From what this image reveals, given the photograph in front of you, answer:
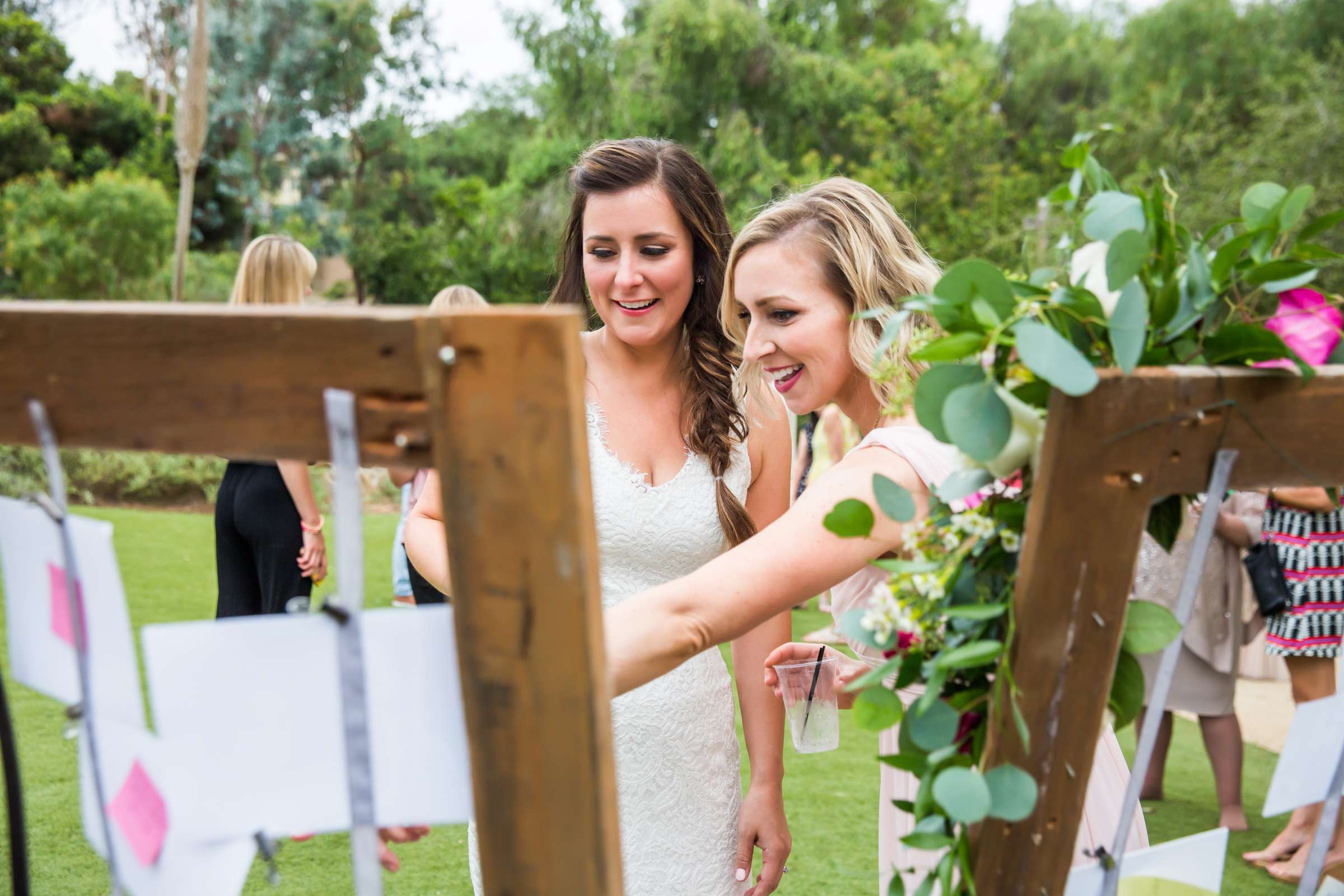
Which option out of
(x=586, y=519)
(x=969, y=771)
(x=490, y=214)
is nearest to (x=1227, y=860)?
(x=969, y=771)

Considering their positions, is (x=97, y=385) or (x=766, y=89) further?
(x=766, y=89)

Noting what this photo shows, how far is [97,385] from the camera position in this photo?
928 millimetres

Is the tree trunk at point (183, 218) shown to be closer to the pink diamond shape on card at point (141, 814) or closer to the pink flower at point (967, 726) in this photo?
the pink diamond shape on card at point (141, 814)

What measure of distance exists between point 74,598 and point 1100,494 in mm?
874

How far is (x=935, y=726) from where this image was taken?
1.02m

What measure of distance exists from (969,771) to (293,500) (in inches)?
129

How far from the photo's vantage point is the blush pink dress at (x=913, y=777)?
57.7 inches

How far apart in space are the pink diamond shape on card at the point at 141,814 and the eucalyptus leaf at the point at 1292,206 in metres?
1.06

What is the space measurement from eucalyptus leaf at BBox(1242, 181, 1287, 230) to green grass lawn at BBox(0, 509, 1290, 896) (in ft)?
8.25

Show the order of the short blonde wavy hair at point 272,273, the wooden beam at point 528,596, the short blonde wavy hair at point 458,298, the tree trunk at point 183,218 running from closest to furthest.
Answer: the wooden beam at point 528,596 < the short blonde wavy hair at point 272,273 < the short blonde wavy hair at point 458,298 < the tree trunk at point 183,218

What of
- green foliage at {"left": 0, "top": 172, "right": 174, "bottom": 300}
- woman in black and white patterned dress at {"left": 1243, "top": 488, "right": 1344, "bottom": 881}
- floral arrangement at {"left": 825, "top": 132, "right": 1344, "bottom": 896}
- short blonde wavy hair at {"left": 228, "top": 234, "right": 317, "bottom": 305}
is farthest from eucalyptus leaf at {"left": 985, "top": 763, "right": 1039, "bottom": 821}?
green foliage at {"left": 0, "top": 172, "right": 174, "bottom": 300}

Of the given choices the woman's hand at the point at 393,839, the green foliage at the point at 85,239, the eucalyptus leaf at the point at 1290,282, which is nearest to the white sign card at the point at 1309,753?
the eucalyptus leaf at the point at 1290,282

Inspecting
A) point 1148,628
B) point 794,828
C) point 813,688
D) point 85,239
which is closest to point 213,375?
point 1148,628

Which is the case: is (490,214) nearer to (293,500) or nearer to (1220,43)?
(1220,43)
